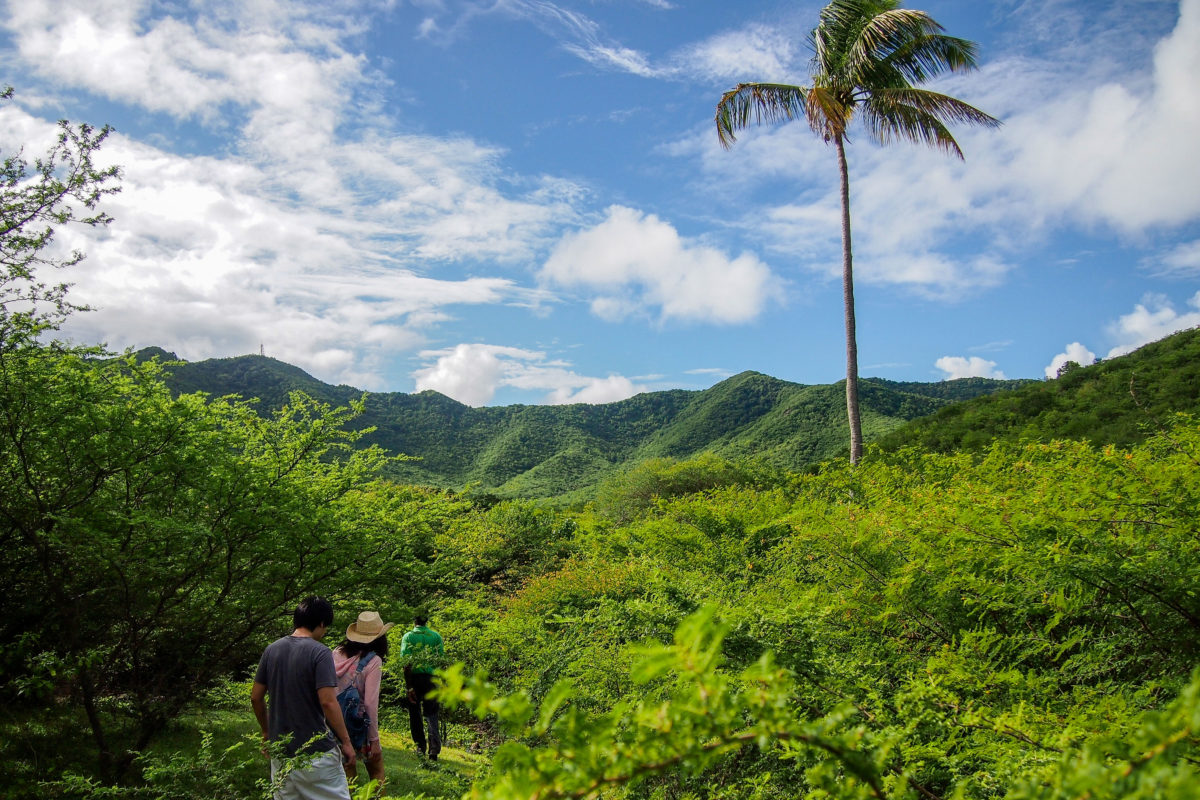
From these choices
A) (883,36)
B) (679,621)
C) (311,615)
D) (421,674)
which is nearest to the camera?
(679,621)

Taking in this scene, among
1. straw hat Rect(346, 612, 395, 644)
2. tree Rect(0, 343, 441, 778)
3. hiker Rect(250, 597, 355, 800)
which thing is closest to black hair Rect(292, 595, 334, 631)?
hiker Rect(250, 597, 355, 800)

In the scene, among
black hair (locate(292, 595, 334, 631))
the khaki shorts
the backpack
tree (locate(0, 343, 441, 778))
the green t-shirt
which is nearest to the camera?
the khaki shorts

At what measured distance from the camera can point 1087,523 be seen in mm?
3326

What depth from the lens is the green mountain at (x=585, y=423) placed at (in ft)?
162

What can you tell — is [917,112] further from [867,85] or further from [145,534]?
[145,534]

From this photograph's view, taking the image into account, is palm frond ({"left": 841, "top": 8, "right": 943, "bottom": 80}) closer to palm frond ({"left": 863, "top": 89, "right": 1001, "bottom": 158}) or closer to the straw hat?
palm frond ({"left": 863, "top": 89, "right": 1001, "bottom": 158})

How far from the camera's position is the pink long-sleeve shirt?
466 cm

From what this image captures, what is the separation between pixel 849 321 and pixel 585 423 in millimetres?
73377

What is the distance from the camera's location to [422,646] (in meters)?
6.56

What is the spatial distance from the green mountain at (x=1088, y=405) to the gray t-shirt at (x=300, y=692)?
11.1 metres

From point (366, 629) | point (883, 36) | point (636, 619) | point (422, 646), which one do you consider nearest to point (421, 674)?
point (422, 646)

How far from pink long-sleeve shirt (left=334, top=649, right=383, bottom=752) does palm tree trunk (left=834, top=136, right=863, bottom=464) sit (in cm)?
849

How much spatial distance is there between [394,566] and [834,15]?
460 inches

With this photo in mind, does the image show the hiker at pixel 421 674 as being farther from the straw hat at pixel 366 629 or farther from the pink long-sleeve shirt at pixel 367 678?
the straw hat at pixel 366 629
